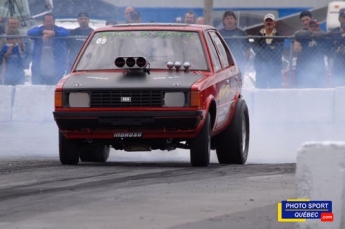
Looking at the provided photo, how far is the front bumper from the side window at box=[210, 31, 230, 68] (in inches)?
69.4

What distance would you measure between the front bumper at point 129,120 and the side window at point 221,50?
1763mm

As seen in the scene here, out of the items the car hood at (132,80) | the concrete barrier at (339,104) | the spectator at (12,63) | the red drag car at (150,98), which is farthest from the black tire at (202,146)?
the spectator at (12,63)

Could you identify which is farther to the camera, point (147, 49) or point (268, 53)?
point (268, 53)

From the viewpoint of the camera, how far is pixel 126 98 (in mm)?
12930

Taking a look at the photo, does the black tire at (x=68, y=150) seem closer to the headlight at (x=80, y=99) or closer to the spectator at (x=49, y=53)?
the headlight at (x=80, y=99)

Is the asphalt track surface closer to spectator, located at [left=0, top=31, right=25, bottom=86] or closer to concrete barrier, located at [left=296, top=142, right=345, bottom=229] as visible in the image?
concrete barrier, located at [left=296, top=142, right=345, bottom=229]

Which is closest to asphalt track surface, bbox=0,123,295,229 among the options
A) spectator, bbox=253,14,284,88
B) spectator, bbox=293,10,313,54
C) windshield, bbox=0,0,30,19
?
spectator, bbox=253,14,284,88

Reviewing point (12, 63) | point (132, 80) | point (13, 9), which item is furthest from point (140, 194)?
point (13, 9)

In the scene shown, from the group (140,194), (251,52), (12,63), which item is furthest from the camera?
(12,63)

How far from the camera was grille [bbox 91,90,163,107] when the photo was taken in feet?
42.3

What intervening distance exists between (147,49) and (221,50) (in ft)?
4.00

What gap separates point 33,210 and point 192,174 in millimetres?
3270

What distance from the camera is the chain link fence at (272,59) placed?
2114cm

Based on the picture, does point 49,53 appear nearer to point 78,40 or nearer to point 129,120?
point 78,40
